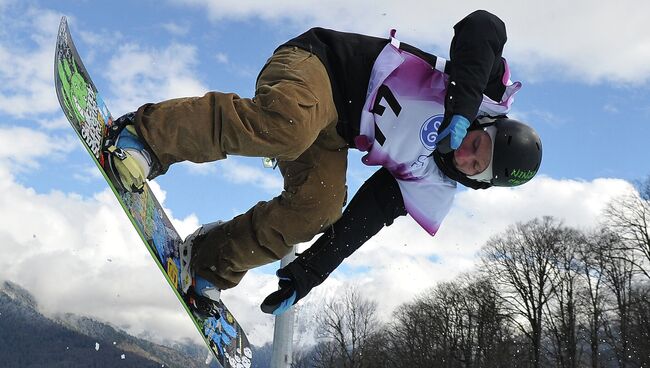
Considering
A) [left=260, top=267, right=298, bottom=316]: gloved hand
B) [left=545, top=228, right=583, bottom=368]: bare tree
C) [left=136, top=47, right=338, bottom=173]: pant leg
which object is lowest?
[left=260, top=267, right=298, bottom=316]: gloved hand

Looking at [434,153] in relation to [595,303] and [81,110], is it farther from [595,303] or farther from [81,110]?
[595,303]

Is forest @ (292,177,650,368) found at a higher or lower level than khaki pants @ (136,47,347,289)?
higher

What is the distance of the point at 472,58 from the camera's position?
7.72 feet

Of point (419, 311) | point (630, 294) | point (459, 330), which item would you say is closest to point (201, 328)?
point (630, 294)

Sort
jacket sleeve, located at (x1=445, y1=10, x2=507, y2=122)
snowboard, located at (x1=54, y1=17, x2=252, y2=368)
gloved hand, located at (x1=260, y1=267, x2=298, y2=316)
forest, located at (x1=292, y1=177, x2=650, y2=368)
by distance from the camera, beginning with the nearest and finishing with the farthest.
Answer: snowboard, located at (x1=54, y1=17, x2=252, y2=368)
jacket sleeve, located at (x1=445, y1=10, x2=507, y2=122)
gloved hand, located at (x1=260, y1=267, x2=298, y2=316)
forest, located at (x1=292, y1=177, x2=650, y2=368)

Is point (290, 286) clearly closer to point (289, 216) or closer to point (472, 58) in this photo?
point (289, 216)

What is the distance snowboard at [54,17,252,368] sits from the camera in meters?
2.20

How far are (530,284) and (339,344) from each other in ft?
58.2

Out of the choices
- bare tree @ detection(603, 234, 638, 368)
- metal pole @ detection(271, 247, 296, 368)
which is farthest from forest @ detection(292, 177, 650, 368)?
metal pole @ detection(271, 247, 296, 368)

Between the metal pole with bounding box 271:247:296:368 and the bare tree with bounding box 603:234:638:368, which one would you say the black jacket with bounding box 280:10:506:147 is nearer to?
the metal pole with bounding box 271:247:296:368

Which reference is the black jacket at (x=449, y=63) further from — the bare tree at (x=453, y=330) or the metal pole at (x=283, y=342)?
the bare tree at (x=453, y=330)

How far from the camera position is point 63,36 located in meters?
2.45

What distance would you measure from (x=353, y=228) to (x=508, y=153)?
2.93ft

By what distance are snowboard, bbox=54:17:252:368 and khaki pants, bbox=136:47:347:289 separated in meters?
0.20
